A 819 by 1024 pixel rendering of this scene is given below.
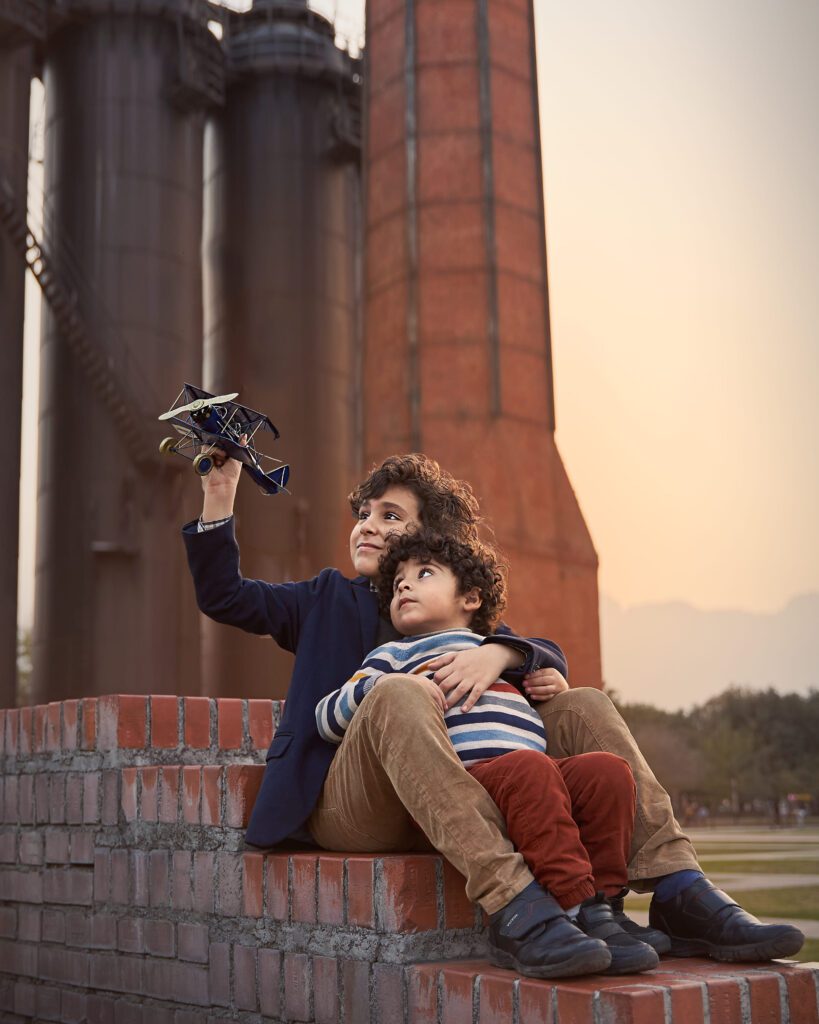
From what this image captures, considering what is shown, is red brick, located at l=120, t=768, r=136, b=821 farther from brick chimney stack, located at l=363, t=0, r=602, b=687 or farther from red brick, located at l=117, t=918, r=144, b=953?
brick chimney stack, located at l=363, t=0, r=602, b=687

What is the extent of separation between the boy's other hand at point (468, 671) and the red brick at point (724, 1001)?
61 cm

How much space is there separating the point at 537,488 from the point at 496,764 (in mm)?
6374

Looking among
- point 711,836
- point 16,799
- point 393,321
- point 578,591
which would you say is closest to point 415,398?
point 393,321

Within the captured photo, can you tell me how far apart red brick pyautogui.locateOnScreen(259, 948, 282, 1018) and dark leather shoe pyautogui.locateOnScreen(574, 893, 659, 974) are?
701mm

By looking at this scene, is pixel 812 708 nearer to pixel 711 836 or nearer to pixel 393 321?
pixel 711 836

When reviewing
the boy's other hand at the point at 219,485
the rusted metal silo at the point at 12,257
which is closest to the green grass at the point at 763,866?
the boy's other hand at the point at 219,485

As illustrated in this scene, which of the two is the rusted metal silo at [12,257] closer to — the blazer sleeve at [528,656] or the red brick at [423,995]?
the blazer sleeve at [528,656]

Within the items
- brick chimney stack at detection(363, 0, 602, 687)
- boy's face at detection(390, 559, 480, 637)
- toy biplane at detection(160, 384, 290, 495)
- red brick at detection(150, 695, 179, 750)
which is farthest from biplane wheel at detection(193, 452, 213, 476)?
brick chimney stack at detection(363, 0, 602, 687)

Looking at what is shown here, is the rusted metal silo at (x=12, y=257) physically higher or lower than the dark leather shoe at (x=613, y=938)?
higher

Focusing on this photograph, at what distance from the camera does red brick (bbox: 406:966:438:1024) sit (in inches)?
74.6

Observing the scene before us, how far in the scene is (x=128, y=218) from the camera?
12734mm

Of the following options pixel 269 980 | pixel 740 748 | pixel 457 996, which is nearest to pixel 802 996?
pixel 457 996

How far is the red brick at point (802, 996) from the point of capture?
1.84 metres

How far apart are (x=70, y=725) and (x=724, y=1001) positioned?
186 centimetres
